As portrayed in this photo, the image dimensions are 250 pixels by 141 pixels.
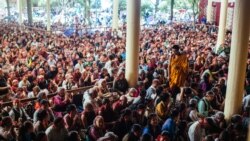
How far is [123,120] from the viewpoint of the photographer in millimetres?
7844

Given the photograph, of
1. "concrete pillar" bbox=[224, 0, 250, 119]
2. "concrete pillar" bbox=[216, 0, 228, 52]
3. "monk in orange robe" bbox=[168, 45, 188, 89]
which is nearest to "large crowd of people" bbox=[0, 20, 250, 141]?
"monk in orange robe" bbox=[168, 45, 188, 89]

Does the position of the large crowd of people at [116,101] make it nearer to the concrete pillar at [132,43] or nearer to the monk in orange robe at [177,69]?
the monk in orange robe at [177,69]

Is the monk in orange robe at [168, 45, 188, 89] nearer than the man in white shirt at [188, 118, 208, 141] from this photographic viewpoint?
No

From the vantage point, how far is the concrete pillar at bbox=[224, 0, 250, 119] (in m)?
9.29

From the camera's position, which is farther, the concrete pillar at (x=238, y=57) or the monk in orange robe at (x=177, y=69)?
the monk in orange robe at (x=177, y=69)

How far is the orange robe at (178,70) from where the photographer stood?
34.9ft

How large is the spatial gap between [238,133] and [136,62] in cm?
505

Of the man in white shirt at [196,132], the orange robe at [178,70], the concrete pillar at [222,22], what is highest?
the concrete pillar at [222,22]

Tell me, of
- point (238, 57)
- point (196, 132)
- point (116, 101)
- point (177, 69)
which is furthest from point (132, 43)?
point (196, 132)

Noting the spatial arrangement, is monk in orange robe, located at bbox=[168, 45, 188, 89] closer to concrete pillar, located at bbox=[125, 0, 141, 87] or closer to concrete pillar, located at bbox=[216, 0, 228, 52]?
concrete pillar, located at bbox=[125, 0, 141, 87]

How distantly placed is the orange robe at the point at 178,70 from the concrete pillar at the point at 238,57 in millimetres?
1452

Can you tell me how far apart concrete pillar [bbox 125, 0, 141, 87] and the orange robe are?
1.60m

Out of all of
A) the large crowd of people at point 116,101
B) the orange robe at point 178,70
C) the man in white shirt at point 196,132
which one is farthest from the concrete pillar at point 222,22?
the man in white shirt at point 196,132

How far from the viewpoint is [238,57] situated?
9508 mm
